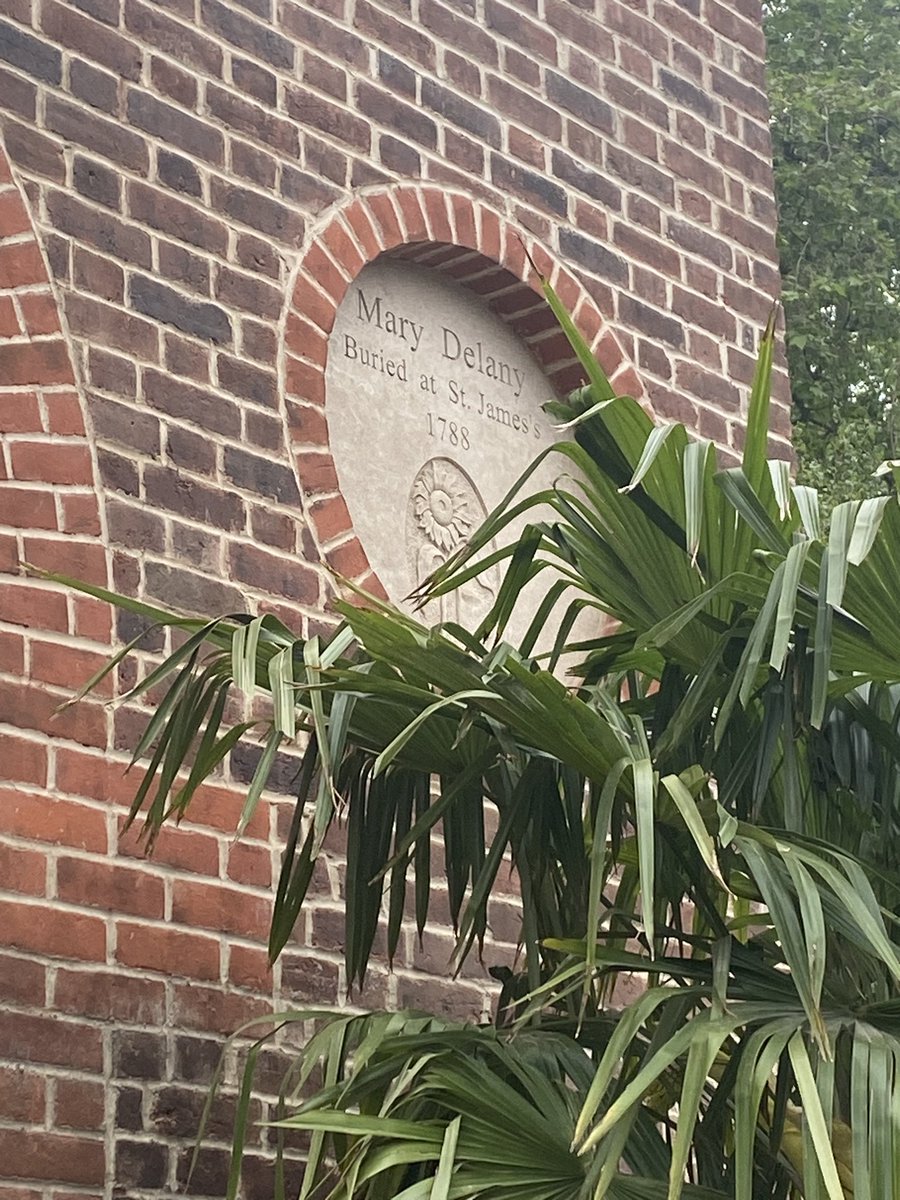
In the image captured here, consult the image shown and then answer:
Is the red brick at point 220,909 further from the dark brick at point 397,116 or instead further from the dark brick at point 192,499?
the dark brick at point 397,116

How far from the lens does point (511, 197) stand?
179 inches

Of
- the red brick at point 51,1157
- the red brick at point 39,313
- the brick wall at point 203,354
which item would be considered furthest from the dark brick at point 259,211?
the red brick at point 51,1157

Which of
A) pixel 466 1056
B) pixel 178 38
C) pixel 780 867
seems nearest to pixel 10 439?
pixel 178 38

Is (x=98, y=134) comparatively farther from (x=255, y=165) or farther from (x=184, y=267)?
(x=255, y=165)

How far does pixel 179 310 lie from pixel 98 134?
0.37 m

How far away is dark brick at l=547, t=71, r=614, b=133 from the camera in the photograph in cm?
477

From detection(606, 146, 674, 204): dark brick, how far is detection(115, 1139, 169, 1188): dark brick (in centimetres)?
282

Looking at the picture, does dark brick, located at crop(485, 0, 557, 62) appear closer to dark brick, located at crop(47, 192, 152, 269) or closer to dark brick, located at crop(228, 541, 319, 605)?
dark brick, located at crop(47, 192, 152, 269)

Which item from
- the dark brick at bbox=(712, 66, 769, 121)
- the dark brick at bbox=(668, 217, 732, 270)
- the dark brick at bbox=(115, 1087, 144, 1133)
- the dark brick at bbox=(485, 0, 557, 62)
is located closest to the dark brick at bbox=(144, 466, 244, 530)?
the dark brick at bbox=(115, 1087, 144, 1133)

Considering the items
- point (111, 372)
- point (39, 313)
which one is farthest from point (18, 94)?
point (111, 372)

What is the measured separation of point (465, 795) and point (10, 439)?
3.64 ft

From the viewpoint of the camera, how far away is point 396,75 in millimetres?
4352

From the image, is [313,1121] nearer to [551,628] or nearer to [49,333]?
[49,333]

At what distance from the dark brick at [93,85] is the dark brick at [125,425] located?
0.63 m
